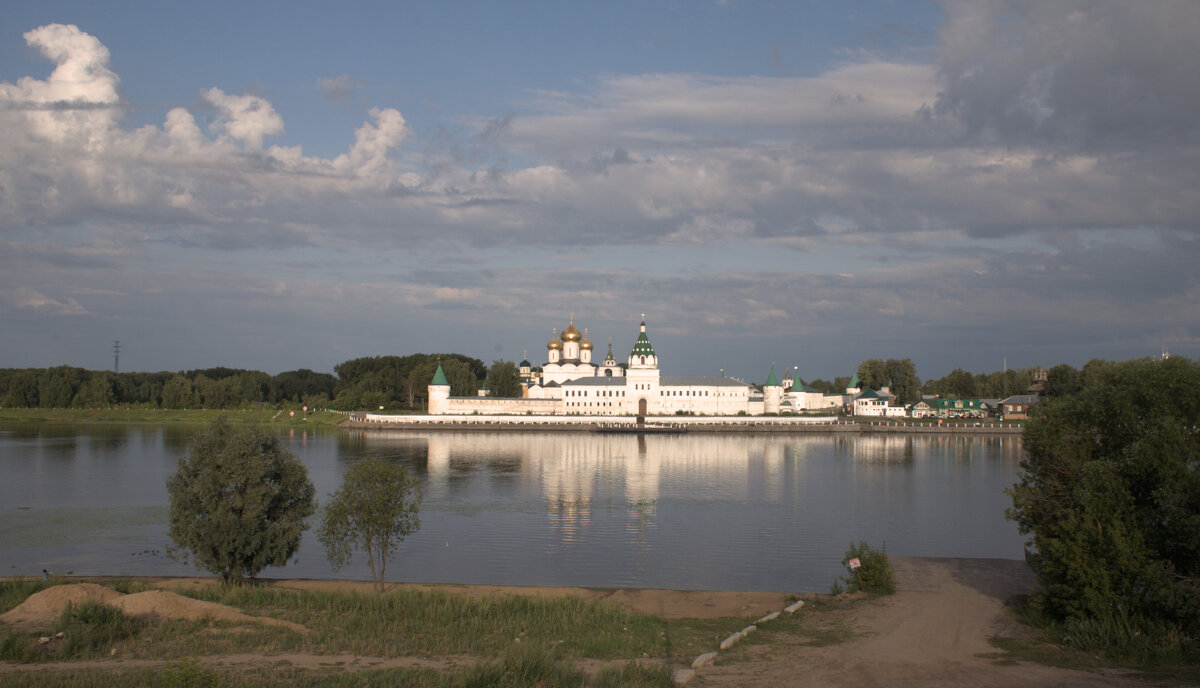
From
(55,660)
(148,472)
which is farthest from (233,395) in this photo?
(55,660)

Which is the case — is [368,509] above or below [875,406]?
below

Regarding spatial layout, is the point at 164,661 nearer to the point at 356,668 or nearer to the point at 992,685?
the point at 356,668

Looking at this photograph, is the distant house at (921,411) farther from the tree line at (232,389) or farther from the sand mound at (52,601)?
the sand mound at (52,601)

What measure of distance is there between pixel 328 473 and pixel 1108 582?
24.0 meters

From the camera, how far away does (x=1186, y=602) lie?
8602 millimetres

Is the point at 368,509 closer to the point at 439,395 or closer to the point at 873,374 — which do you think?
the point at 439,395

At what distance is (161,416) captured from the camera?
59.4 metres

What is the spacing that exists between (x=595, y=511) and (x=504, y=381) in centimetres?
4289

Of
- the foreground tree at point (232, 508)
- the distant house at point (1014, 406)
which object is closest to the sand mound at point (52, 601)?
the foreground tree at point (232, 508)

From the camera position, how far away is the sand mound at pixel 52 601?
9414 mm

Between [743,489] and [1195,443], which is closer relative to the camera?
[1195,443]

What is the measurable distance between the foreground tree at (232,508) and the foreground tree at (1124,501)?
948 centimetres

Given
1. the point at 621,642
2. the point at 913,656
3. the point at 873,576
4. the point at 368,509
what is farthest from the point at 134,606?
the point at 873,576

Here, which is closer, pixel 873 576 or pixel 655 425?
pixel 873 576
